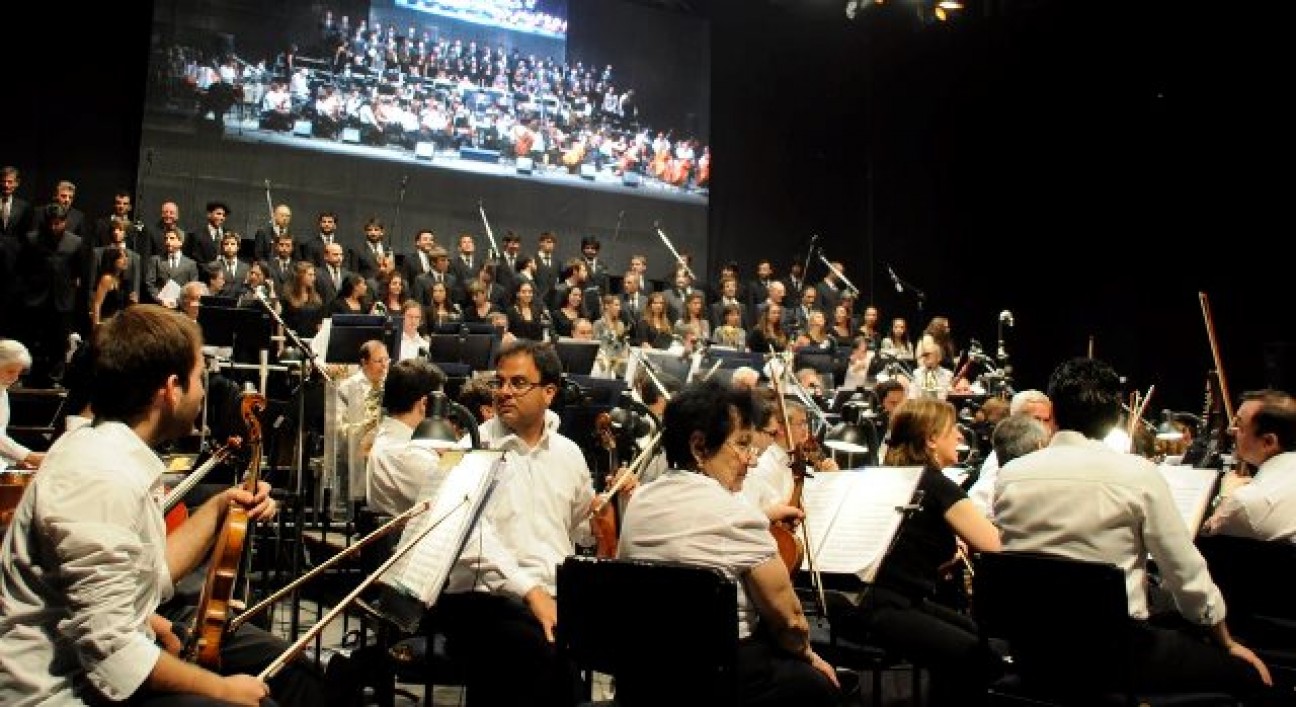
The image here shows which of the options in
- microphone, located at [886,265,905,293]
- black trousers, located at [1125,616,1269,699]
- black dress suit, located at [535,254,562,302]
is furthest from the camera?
microphone, located at [886,265,905,293]

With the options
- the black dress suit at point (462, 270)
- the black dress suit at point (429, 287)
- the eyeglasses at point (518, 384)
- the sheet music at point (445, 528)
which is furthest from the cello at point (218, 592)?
the black dress suit at point (462, 270)

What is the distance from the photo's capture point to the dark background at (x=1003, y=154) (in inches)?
500

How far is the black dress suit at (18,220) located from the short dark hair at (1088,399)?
403 inches

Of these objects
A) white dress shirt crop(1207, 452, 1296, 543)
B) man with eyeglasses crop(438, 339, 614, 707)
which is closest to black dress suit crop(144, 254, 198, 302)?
man with eyeglasses crop(438, 339, 614, 707)

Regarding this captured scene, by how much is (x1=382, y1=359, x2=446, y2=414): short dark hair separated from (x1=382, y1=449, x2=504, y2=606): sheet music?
1.77m

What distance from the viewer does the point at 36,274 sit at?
34.9 ft

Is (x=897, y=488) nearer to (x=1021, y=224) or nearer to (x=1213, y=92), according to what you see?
(x=1213, y=92)

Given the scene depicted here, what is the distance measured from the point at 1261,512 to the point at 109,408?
3.54 m

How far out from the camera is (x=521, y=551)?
150 inches

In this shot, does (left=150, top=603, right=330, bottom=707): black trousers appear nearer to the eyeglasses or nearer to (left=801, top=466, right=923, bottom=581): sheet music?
the eyeglasses

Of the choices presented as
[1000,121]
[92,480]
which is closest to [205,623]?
[92,480]

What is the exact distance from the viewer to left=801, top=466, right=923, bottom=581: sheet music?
12.6 ft

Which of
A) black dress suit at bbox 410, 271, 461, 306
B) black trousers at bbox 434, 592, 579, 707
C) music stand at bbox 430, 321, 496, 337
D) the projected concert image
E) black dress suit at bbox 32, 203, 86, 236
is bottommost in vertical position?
black trousers at bbox 434, 592, 579, 707

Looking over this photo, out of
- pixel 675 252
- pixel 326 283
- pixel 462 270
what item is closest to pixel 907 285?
pixel 675 252
